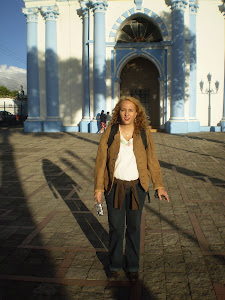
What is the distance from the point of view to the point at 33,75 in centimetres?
1945

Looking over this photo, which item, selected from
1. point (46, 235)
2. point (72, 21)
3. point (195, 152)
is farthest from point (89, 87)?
point (46, 235)

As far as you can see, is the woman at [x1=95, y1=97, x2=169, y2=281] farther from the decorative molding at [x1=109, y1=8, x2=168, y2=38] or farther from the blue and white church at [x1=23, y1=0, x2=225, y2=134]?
the decorative molding at [x1=109, y1=8, x2=168, y2=38]

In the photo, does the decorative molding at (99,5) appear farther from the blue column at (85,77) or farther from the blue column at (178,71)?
the blue column at (178,71)

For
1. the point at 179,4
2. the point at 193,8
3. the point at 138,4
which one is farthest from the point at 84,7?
the point at 193,8

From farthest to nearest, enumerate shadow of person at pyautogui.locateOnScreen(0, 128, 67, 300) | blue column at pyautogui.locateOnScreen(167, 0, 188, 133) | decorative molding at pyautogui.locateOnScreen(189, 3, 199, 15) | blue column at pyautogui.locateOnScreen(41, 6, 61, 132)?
blue column at pyautogui.locateOnScreen(41, 6, 61, 132)
decorative molding at pyautogui.locateOnScreen(189, 3, 199, 15)
blue column at pyautogui.locateOnScreen(167, 0, 188, 133)
shadow of person at pyautogui.locateOnScreen(0, 128, 67, 300)

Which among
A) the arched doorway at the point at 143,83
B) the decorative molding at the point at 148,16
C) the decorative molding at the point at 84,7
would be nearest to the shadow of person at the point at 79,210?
the arched doorway at the point at 143,83

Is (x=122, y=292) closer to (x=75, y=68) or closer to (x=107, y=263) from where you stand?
(x=107, y=263)

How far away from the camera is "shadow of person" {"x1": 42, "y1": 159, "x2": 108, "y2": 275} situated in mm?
3508

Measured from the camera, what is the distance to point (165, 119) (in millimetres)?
18719

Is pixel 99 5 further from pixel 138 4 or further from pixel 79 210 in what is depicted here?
pixel 79 210

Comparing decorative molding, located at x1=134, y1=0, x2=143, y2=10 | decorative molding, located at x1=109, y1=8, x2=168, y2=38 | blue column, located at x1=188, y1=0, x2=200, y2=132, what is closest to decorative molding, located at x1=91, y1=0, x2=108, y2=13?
decorative molding, located at x1=109, y1=8, x2=168, y2=38

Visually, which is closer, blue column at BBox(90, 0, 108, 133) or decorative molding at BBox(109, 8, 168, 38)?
blue column at BBox(90, 0, 108, 133)

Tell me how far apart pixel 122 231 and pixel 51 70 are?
1789 cm

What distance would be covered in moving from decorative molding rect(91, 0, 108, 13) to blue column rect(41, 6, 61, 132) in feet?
8.89
